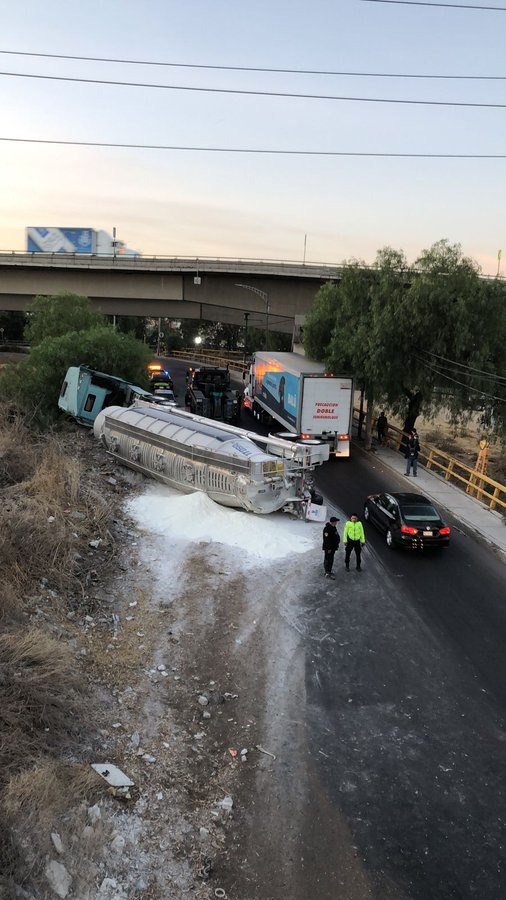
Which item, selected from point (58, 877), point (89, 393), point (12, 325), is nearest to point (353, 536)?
point (58, 877)

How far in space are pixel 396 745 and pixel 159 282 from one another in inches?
1828

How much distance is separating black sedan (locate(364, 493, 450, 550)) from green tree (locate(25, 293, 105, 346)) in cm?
2811

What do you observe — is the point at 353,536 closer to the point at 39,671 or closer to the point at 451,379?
the point at 39,671

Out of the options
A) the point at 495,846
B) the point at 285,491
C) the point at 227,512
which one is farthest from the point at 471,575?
the point at 495,846

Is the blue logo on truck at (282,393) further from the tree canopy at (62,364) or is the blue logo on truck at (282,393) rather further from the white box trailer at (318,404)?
the tree canopy at (62,364)

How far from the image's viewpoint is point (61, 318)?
41344mm

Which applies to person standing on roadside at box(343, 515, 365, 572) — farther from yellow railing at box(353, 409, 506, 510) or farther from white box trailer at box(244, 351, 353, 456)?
white box trailer at box(244, 351, 353, 456)

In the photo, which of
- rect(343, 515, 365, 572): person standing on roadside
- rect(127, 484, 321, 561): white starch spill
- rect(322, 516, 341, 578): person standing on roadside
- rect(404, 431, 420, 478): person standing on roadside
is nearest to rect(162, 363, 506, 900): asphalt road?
rect(322, 516, 341, 578): person standing on roadside

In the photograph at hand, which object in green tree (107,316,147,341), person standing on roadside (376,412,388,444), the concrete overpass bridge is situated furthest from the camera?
green tree (107,316,147,341)

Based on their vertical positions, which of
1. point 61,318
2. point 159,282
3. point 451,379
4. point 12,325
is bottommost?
point 12,325

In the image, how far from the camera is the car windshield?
56.1 ft

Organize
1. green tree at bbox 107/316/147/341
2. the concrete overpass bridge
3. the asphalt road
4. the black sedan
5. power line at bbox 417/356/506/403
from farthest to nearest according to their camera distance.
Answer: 1. green tree at bbox 107/316/147/341
2. the concrete overpass bridge
3. power line at bbox 417/356/506/403
4. the black sedan
5. the asphalt road

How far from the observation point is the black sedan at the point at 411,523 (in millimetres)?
16672

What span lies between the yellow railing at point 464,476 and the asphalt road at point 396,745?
24.7 feet
